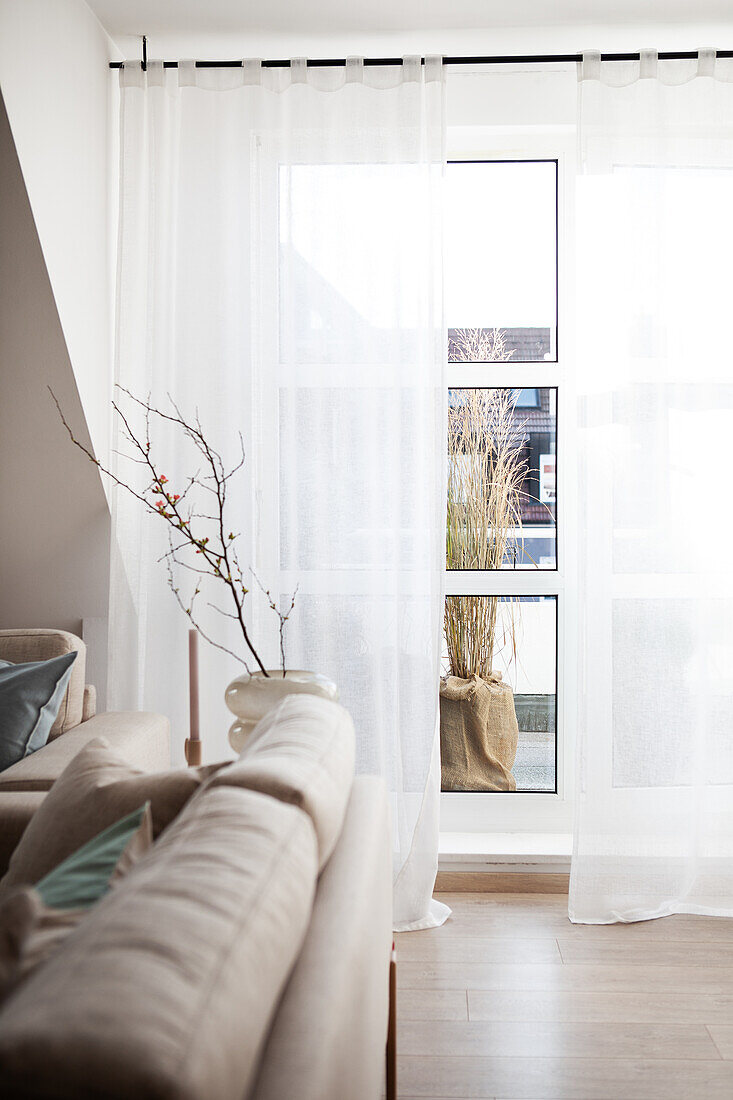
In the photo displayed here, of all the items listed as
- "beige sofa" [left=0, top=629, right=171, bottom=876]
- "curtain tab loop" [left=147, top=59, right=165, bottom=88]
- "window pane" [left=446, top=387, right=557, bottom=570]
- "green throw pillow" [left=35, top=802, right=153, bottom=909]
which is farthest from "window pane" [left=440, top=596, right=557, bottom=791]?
"green throw pillow" [left=35, top=802, right=153, bottom=909]

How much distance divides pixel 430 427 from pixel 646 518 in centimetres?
71

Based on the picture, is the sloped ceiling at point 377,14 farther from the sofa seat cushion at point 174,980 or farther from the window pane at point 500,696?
the sofa seat cushion at point 174,980

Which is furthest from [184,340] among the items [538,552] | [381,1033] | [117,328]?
[381,1033]

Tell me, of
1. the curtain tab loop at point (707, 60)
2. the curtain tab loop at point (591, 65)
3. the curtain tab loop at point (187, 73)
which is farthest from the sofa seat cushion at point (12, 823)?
the curtain tab loop at point (707, 60)

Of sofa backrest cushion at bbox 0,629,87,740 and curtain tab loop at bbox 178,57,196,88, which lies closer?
sofa backrest cushion at bbox 0,629,87,740

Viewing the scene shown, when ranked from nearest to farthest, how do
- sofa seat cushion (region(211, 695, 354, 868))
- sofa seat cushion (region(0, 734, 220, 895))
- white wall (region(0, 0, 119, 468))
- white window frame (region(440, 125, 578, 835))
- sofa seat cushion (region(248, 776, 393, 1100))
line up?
sofa seat cushion (region(248, 776, 393, 1100)) → sofa seat cushion (region(211, 695, 354, 868)) → sofa seat cushion (region(0, 734, 220, 895)) → white wall (region(0, 0, 119, 468)) → white window frame (region(440, 125, 578, 835))

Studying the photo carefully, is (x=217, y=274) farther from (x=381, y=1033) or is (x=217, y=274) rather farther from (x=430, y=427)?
→ (x=381, y=1033)

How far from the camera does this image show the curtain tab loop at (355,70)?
2.71m

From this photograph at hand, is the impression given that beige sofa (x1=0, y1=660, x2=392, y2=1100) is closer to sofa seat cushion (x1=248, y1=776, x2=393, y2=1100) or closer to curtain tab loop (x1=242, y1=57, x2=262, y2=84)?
sofa seat cushion (x1=248, y1=776, x2=393, y2=1100)

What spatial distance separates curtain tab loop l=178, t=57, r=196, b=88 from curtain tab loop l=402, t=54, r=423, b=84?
25.1 inches

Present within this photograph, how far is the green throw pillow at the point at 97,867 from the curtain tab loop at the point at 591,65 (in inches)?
98.5

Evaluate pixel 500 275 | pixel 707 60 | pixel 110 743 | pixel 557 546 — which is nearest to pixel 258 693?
pixel 110 743

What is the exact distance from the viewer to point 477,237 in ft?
10.2

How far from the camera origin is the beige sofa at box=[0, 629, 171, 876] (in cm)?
205
